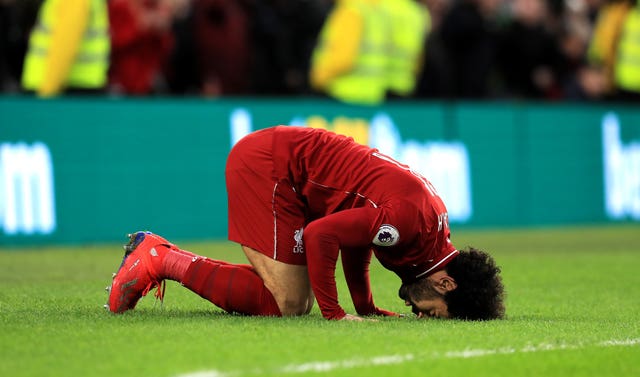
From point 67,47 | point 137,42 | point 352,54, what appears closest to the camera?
point 67,47

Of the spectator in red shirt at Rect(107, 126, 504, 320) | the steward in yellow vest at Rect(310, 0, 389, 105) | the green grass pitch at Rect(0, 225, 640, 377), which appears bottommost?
the green grass pitch at Rect(0, 225, 640, 377)

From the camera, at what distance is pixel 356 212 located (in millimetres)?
6988

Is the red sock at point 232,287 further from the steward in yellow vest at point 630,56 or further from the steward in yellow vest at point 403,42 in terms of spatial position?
the steward in yellow vest at point 630,56

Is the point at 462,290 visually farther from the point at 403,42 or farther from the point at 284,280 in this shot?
the point at 403,42

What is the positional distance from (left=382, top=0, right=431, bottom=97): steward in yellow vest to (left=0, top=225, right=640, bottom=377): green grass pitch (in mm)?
7331

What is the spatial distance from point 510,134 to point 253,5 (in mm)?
3837

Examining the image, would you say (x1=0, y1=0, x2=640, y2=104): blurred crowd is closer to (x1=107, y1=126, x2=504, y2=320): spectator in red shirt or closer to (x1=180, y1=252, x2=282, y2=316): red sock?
(x1=107, y1=126, x2=504, y2=320): spectator in red shirt

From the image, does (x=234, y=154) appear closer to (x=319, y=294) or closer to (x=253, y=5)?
(x=319, y=294)

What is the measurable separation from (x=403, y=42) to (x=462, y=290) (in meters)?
10.2

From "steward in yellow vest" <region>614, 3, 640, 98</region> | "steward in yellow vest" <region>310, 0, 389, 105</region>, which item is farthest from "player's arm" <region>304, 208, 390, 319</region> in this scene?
"steward in yellow vest" <region>614, 3, 640, 98</region>

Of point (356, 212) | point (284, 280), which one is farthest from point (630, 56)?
point (356, 212)

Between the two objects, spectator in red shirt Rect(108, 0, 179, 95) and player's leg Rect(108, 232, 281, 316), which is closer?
player's leg Rect(108, 232, 281, 316)

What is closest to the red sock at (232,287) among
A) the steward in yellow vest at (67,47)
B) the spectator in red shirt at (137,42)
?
the steward in yellow vest at (67,47)

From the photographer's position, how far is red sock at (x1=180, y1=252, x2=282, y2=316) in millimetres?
7582
